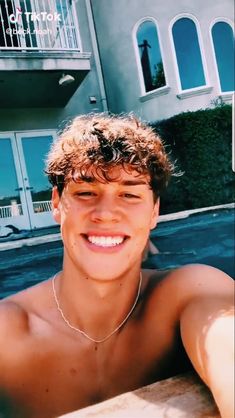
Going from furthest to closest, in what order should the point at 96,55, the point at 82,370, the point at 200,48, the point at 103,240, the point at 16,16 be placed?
the point at 200,48, the point at 96,55, the point at 16,16, the point at 82,370, the point at 103,240

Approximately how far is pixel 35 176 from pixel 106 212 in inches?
24.8

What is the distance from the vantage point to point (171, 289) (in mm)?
1149

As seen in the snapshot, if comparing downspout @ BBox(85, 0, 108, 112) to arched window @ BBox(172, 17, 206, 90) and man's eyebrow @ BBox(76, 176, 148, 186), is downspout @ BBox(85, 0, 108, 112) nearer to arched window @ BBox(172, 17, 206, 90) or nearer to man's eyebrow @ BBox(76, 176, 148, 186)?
arched window @ BBox(172, 17, 206, 90)

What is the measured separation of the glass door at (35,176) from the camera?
5.32 ft

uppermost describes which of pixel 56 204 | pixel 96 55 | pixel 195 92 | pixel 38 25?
pixel 38 25

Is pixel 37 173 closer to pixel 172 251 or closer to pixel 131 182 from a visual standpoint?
pixel 131 182

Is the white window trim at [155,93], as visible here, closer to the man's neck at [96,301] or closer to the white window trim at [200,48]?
the white window trim at [200,48]

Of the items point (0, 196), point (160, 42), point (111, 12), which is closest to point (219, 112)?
point (160, 42)

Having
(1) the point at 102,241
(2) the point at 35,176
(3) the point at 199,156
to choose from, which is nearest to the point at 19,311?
(1) the point at 102,241

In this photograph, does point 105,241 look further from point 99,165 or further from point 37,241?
point 37,241

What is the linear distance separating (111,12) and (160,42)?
9.9 inches

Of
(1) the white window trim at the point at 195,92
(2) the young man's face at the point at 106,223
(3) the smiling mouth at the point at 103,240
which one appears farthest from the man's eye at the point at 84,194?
(1) the white window trim at the point at 195,92

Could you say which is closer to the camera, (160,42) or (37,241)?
(37,241)

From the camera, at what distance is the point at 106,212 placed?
1.09 m
